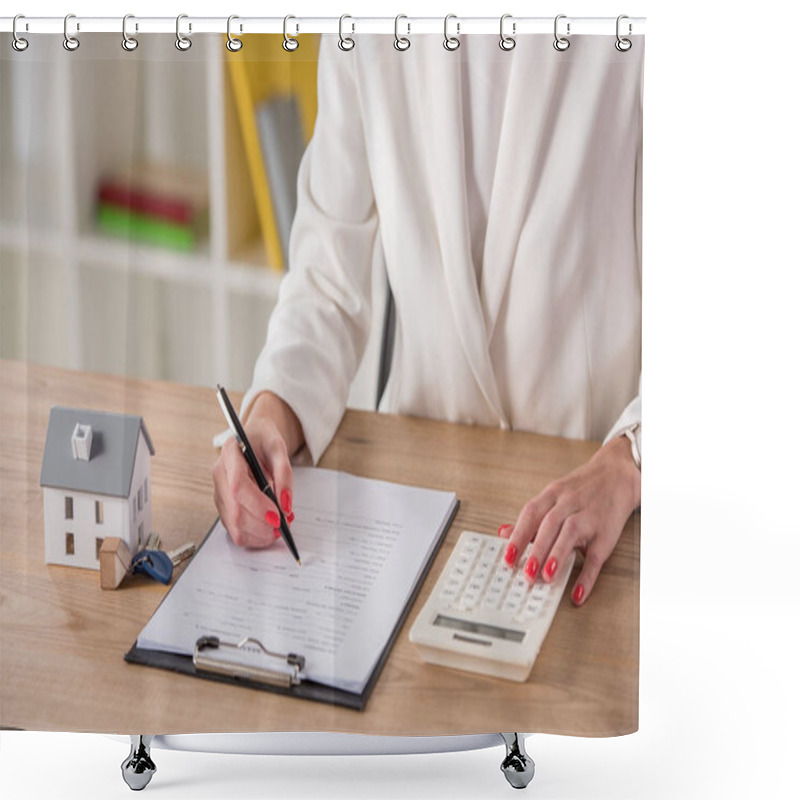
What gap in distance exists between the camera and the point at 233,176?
150cm

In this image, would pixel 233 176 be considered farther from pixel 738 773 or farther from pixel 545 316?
Answer: pixel 738 773

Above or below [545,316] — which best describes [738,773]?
below

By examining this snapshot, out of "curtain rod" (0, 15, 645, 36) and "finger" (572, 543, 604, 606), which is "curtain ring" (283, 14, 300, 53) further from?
"finger" (572, 543, 604, 606)

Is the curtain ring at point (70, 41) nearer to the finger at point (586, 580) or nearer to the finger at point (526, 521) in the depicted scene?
the finger at point (526, 521)

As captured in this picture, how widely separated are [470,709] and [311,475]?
37 centimetres

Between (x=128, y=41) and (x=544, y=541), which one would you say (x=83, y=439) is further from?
(x=544, y=541)

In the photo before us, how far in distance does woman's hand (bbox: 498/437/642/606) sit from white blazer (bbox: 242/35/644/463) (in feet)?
0.17

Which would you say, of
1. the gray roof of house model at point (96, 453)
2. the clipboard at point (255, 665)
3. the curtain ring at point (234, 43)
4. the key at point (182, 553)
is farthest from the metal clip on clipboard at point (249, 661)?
the curtain ring at point (234, 43)

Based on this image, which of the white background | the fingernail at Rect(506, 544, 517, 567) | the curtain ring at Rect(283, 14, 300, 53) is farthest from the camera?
the white background

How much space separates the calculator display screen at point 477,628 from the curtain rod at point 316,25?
2.41 feet

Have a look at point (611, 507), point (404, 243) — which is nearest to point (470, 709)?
point (611, 507)

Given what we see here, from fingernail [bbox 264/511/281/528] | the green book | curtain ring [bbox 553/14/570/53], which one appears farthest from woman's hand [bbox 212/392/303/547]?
curtain ring [bbox 553/14/570/53]

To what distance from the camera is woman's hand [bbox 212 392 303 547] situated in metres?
1.56

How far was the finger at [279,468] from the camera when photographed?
157 centimetres
